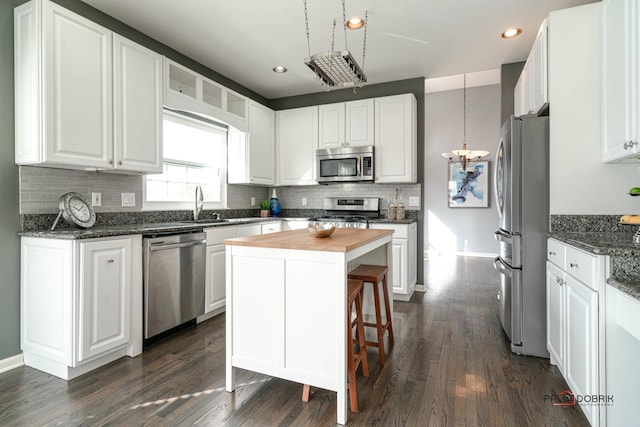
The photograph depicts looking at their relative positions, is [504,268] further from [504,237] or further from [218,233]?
[218,233]

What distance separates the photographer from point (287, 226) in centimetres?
460

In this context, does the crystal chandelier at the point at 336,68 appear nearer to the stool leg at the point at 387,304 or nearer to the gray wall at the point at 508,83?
the stool leg at the point at 387,304

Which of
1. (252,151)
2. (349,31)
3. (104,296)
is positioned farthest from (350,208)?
(104,296)

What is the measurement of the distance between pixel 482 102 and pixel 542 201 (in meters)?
5.39

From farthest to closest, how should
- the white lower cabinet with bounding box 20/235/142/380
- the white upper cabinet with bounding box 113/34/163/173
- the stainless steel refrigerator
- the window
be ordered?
the window
the white upper cabinet with bounding box 113/34/163/173
the stainless steel refrigerator
the white lower cabinet with bounding box 20/235/142/380

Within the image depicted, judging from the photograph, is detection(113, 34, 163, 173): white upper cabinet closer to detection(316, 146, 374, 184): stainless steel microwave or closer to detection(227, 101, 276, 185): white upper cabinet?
detection(227, 101, 276, 185): white upper cabinet

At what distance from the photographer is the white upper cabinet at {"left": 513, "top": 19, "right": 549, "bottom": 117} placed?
95.5 inches

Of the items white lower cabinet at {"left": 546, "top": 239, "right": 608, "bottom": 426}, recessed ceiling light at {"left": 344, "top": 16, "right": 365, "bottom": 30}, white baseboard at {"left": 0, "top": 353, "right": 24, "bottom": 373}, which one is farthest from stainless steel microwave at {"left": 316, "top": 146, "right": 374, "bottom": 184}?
white baseboard at {"left": 0, "top": 353, "right": 24, "bottom": 373}

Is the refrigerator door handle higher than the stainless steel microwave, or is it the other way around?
the stainless steel microwave

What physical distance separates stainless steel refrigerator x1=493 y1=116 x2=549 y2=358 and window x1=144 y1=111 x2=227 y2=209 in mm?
3162

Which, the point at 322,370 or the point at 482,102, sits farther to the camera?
the point at 482,102

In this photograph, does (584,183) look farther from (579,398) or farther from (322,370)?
(322,370)

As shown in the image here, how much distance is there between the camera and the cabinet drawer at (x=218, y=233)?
320cm

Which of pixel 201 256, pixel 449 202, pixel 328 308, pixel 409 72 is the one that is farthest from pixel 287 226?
pixel 449 202
